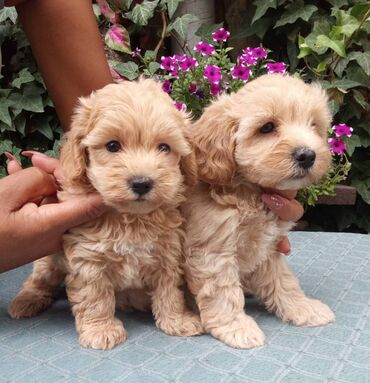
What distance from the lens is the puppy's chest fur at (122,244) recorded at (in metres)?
1.65

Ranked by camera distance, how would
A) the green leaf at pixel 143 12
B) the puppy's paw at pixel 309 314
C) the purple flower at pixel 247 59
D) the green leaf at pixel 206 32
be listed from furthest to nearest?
the green leaf at pixel 206 32 → the green leaf at pixel 143 12 → the purple flower at pixel 247 59 → the puppy's paw at pixel 309 314

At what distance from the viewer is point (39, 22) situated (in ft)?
7.60

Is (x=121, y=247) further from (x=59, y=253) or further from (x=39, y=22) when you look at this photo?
(x=39, y=22)

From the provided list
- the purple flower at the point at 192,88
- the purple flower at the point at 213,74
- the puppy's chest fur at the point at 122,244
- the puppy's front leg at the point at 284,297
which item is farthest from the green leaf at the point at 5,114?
the puppy's front leg at the point at 284,297

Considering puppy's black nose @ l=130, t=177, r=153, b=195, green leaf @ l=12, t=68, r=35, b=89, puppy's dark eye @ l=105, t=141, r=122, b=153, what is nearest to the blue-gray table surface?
puppy's black nose @ l=130, t=177, r=153, b=195

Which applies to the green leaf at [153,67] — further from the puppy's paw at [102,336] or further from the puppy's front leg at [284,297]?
the puppy's paw at [102,336]

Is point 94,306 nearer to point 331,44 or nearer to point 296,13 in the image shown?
point 331,44

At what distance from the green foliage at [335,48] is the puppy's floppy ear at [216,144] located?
160 cm

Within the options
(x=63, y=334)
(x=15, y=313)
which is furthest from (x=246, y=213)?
(x=15, y=313)

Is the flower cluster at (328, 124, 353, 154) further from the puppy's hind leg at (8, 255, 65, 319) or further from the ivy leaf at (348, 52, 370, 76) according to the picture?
the puppy's hind leg at (8, 255, 65, 319)

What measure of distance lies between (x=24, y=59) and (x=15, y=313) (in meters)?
2.10

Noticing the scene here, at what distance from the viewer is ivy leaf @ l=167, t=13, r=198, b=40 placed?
11.2 feet

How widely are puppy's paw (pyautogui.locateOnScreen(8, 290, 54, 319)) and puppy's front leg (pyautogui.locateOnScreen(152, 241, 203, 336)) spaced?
49 centimetres

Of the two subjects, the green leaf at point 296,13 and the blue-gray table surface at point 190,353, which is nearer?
the blue-gray table surface at point 190,353
